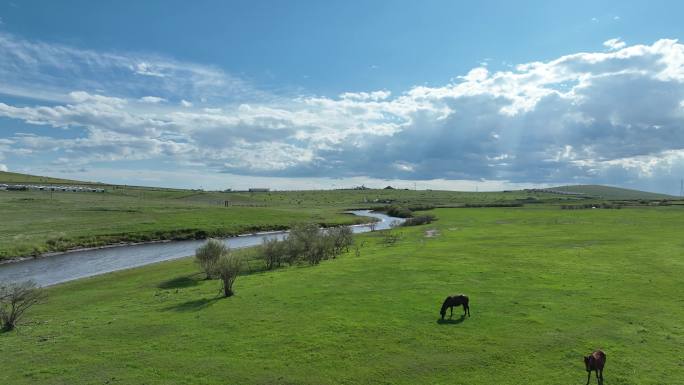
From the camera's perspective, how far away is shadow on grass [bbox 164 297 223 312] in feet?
98.0

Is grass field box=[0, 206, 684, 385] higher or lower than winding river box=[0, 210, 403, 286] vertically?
higher

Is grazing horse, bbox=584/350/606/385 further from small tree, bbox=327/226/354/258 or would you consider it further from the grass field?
small tree, bbox=327/226/354/258

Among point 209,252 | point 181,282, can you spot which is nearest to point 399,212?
point 209,252

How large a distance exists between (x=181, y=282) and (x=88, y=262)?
28083 mm

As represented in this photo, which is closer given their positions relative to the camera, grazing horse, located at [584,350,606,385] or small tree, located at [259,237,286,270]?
grazing horse, located at [584,350,606,385]

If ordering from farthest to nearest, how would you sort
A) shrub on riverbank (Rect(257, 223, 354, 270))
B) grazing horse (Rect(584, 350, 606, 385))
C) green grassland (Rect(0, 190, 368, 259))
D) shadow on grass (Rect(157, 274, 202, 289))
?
green grassland (Rect(0, 190, 368, 259)) → shrub on riverbank (Rect(257, 223, 354, 270)) → shadow on grass (Rect(157, 274, 202, 289)) → grazing horse (Rect(584, 350, 606, 385))

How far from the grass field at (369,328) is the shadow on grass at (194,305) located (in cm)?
30

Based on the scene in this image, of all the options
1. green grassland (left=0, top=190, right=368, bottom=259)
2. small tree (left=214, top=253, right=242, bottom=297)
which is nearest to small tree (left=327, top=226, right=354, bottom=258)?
small tree (left=214, top=253, right=242, bottom=297)

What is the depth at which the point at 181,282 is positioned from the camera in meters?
42.5

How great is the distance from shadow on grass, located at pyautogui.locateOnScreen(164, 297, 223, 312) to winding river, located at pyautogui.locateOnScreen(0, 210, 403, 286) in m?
23.3

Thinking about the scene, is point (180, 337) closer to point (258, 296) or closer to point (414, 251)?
point (258, 296)

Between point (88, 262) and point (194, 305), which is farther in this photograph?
point (88, 262)

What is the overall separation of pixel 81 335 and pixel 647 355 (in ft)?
100.0

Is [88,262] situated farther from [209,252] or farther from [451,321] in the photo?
[451,321]
